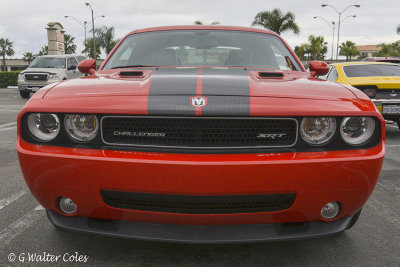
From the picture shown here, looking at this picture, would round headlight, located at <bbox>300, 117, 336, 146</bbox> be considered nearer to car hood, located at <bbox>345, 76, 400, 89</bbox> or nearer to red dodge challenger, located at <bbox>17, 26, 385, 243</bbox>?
red dodge challenger, located at <bbox>17, 26, 385, 243</bbox>

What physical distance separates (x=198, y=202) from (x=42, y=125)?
3.00 ft

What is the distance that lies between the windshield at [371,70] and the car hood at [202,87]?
210 inches

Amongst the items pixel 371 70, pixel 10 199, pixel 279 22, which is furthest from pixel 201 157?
pixel 279 22

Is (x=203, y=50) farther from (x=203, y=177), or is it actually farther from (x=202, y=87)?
(x=203, y=177)

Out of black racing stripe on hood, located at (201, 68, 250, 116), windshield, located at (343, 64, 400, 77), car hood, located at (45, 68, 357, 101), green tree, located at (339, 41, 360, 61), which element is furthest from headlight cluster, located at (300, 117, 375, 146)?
green tree, located at (339, 41, 360, 61)

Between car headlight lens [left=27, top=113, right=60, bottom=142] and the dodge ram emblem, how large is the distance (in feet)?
2.38

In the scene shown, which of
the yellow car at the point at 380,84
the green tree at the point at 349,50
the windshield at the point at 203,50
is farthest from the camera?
the green tree at the point at 349,50

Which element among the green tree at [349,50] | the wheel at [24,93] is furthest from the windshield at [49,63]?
the green tree at [349,50]

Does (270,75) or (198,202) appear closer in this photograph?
(198,202)

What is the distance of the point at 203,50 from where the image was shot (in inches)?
123

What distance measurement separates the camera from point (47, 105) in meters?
1.86

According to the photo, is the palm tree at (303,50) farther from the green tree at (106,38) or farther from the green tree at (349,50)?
the green tree at (106,38)

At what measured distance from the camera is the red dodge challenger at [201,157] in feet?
5.68

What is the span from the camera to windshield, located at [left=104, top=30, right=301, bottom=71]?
9.78 feet
